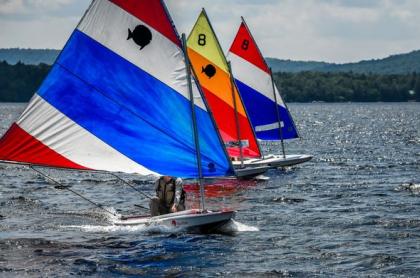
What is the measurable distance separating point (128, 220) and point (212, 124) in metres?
4.76

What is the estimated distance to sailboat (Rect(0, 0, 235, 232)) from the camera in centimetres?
2884

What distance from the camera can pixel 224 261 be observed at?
27.2 m

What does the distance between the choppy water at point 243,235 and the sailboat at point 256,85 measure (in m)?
6.36

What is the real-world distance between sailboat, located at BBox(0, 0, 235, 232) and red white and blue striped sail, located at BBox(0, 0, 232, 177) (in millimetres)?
31

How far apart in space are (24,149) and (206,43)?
73.5 ft

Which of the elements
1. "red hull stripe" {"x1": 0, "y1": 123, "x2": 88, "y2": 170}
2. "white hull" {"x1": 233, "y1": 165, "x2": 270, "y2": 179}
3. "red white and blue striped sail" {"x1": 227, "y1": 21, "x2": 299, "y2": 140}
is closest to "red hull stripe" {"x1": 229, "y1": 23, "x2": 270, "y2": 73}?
"red white and blue striped sail" {"x1": 227, "y1": 21, "x2": 299, "y2": 140}

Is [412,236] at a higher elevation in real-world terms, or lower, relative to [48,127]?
lower

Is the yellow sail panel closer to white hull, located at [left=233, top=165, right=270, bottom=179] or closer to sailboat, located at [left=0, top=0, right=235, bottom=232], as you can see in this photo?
white hull, located at [left=233, top=165, right=270, bottom=179]

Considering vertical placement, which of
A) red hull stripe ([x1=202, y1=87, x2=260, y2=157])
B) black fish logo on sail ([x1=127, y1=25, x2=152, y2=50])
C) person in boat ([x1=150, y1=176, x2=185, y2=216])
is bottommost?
person in boat ([x1=150, y1=176, x2=185, y2=216])

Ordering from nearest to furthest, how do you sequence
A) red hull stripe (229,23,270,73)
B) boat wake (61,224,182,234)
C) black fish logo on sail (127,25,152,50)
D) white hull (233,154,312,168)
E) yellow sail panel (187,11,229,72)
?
black fish logo on sail (127,25,152,50) < boat wake (61,224,182,234) < white hull (233,154,312,168) < yellow sail panel (187,11,229,72) < red hull stripe (229,23,270,73)

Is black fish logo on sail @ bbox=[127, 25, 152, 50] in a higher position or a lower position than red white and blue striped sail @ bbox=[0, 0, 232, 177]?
higher

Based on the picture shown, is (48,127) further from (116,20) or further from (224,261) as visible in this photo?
(224,261)

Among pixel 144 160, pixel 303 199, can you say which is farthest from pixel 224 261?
pixel 303 199

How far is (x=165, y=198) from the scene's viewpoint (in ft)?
101
